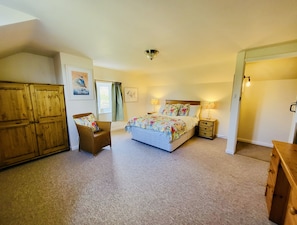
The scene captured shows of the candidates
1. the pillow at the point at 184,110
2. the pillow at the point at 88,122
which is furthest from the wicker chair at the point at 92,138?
the pillow at the point at 184,110

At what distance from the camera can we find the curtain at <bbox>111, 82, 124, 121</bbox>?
4.80 m

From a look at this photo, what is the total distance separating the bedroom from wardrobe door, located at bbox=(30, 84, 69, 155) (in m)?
0.19

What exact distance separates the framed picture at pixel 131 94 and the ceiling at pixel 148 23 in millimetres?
2735

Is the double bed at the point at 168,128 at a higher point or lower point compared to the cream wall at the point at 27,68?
lower

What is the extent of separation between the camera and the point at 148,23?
1.79m

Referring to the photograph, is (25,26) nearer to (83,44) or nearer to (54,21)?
(54,21)

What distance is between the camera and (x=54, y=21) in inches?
68.4

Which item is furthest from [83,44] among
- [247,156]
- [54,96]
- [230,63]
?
[247,156]

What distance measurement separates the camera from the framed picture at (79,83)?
3158 millimetres

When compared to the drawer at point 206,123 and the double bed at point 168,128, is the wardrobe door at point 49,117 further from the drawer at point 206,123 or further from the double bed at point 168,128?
the drawer at point 206,123

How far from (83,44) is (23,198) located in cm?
271

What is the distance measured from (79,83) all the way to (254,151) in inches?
190

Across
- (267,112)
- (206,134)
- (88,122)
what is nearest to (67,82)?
(88,122)

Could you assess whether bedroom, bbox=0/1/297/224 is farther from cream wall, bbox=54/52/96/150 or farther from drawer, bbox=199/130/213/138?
drawer, bbox=199/130/213/138
